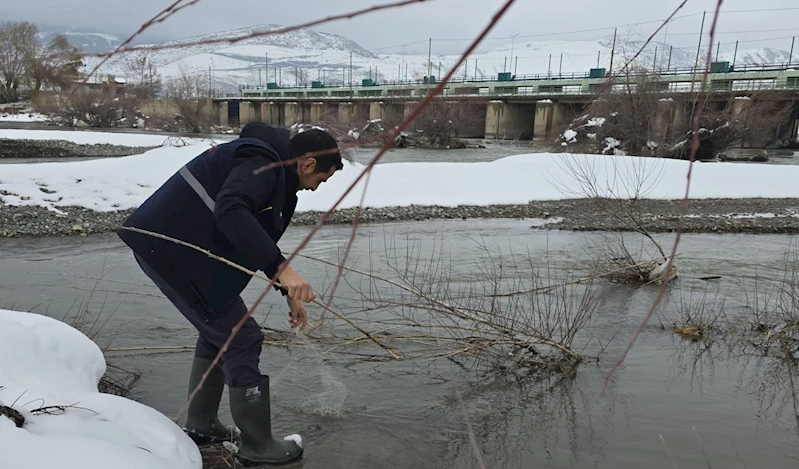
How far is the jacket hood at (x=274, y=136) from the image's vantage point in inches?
105

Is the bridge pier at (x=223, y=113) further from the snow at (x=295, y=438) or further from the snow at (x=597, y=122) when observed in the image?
the snow at (x=295, y=438)

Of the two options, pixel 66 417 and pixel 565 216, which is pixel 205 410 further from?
pixel 565 216

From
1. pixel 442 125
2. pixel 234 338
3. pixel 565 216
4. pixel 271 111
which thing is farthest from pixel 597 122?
pixel 271 111

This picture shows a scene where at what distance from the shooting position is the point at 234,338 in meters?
2.76

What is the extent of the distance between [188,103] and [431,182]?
1492 inches

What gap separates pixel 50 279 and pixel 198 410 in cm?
564

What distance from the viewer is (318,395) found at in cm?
413

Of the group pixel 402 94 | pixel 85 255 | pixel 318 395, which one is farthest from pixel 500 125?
pixel 318 395

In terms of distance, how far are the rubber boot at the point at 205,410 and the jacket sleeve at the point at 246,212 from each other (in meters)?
0.97

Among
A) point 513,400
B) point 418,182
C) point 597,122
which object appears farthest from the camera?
point 597,122

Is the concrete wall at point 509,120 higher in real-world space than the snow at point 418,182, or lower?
higher

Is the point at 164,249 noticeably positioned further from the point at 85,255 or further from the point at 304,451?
the point at 85,255

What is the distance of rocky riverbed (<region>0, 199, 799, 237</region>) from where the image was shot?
10.8 meters

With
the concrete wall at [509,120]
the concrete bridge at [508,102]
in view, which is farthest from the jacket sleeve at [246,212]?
the concrete wall at [509,120]
